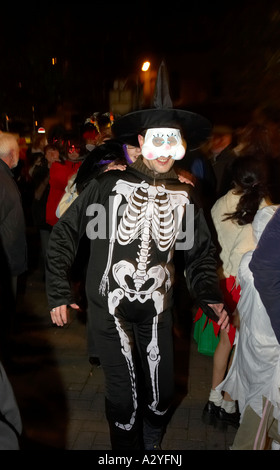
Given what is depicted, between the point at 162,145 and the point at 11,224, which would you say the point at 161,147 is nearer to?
the point at 162,145

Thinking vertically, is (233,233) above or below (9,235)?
above

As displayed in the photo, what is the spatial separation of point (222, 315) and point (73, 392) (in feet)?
6.25

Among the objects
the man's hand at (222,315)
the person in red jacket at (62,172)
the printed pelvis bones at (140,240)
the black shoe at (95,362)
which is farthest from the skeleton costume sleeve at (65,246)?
the person in red jacket at (62,172)

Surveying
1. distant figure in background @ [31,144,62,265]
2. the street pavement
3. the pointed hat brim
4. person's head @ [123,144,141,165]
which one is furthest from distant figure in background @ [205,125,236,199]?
the pointed hat brim

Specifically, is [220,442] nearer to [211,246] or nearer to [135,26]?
[211,246]

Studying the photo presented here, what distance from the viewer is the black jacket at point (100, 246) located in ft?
9.65

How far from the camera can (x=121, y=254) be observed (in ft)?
9.62

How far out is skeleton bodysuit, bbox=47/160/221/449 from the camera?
2.94m

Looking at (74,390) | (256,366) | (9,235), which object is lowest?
(74,390)

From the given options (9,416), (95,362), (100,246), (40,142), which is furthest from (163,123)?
(40,142)

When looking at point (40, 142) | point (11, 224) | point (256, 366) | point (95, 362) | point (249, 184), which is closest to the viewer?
point (256, 366)

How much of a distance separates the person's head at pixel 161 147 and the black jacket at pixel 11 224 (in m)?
1.90

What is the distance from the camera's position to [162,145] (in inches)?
117

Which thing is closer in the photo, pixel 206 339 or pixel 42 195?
pixel 206 339
